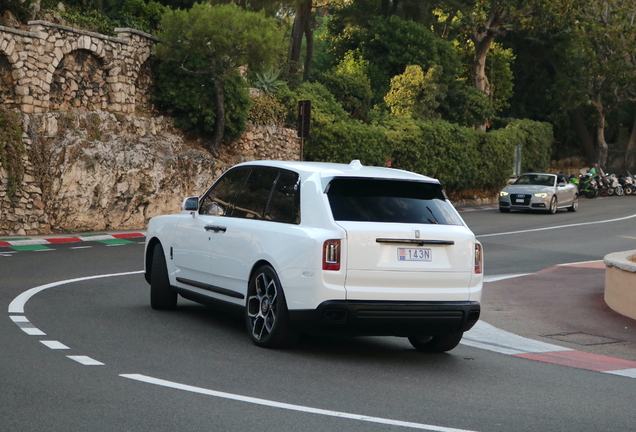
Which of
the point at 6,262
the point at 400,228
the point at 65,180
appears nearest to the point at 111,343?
the point at 400,228

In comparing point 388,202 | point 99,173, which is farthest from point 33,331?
point 99,173

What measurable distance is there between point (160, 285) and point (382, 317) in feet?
12.2

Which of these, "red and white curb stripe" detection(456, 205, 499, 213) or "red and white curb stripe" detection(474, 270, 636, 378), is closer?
"red and white curb stripe" detection(474, 270, 636, 378)

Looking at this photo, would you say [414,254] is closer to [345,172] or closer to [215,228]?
[345,172]

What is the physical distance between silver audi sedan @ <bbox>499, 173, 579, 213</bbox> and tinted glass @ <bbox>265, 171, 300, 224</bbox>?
27.4m

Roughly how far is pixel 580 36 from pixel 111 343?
158 feet

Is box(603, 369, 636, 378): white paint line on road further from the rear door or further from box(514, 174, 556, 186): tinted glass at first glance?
box(514, 174, 556, 186): tinted glass

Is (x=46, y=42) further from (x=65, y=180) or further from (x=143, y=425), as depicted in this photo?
(x=143, y=425)

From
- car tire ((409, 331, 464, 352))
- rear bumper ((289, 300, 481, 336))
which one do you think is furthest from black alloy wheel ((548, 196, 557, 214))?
rear bumper ((289, 300, 481, 336))

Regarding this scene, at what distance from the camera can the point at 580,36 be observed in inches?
2061

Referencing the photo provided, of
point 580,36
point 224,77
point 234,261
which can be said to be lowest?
point 234,261

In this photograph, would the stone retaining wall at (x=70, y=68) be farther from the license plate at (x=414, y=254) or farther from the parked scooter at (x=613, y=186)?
the parked scooter at (x=613, y=186)

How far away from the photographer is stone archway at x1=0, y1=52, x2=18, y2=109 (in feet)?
76.6

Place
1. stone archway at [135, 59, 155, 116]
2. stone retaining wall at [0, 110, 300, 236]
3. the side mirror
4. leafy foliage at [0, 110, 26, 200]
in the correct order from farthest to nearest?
1. stone archway at [135, 59, 155, 116]
2. stone retaining wall at [0, 110, 300, 236]
3. leafy foliage at [0, 110, 26, 200]
4. the side mirror
